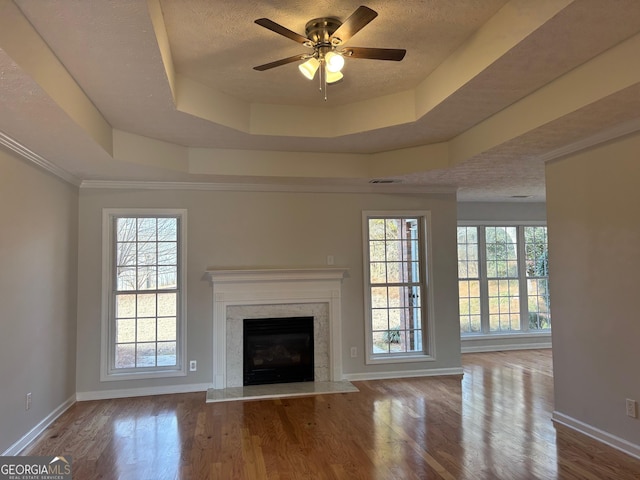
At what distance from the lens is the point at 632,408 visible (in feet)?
10.5

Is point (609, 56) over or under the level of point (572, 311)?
over

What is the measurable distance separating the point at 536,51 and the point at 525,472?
276cm

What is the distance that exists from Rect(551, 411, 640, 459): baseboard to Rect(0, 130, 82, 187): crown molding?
16.6 feet

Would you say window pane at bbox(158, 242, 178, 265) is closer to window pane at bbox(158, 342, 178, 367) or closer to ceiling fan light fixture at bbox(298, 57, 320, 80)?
window pane at bbox(158, 342, 178, 367)

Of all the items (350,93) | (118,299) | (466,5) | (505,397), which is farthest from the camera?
(118,299)

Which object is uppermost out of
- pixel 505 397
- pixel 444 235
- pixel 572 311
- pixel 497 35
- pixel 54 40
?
pixel 497 35

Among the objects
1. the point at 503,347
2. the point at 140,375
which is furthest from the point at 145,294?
the point at 503,347

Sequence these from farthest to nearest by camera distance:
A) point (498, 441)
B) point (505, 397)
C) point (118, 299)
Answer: point (118, 299) → point (505, 397) → point (498, 441)

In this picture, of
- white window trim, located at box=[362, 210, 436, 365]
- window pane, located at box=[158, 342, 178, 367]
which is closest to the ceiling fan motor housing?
white window trim, located at box=[362, 210, 436, 365]

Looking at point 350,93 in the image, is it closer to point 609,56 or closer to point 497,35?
point 497,35

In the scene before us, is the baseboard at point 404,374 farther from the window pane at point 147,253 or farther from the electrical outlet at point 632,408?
the window pane at point 147,253

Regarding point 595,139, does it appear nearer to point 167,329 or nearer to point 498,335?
point 498,335

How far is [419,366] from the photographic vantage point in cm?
559

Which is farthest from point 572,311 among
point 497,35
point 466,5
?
point 466,5
